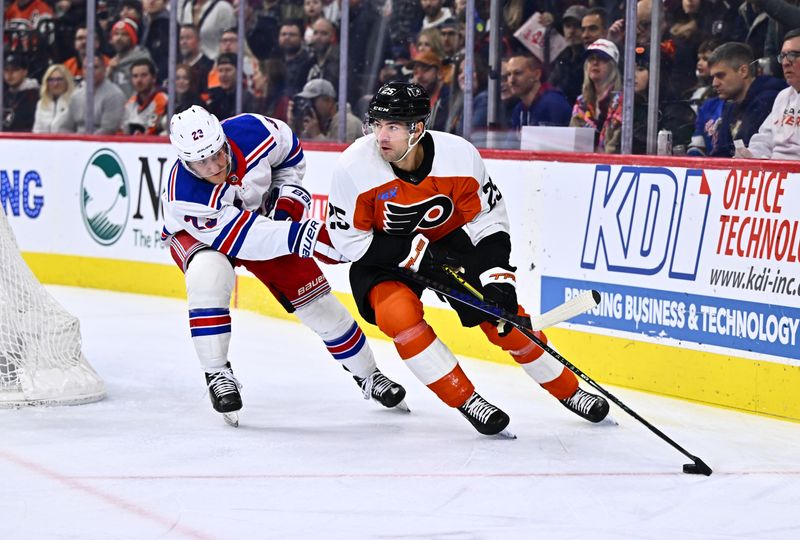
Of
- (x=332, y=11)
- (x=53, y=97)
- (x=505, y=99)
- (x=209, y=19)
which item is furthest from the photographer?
(x=53, y=97)

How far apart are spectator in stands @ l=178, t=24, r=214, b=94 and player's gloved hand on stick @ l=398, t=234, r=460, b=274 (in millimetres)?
3413

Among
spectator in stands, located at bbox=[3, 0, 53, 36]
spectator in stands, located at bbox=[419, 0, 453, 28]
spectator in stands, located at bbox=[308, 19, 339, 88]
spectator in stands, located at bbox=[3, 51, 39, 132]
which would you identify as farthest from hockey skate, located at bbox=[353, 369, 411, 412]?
spectator in stands, located at bbox=[3, 0, 53, 36]

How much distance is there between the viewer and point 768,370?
12.9 ft

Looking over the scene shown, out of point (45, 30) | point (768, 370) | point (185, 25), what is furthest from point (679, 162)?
point (45, 30)

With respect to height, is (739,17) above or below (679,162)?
above

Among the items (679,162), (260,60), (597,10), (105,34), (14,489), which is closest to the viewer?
(14,489)

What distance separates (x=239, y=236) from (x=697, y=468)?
1.46 metres

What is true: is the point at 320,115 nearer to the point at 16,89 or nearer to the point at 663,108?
the point at 663,108

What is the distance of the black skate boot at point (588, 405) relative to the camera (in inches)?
149

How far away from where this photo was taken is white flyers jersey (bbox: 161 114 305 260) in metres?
3.69

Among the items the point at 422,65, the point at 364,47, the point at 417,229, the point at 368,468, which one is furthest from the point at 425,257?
A: the point at 364,47

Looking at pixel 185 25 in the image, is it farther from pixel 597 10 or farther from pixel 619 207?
pixel 619 207

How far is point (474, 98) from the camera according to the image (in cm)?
547

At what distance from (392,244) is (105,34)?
4249 millimetres
